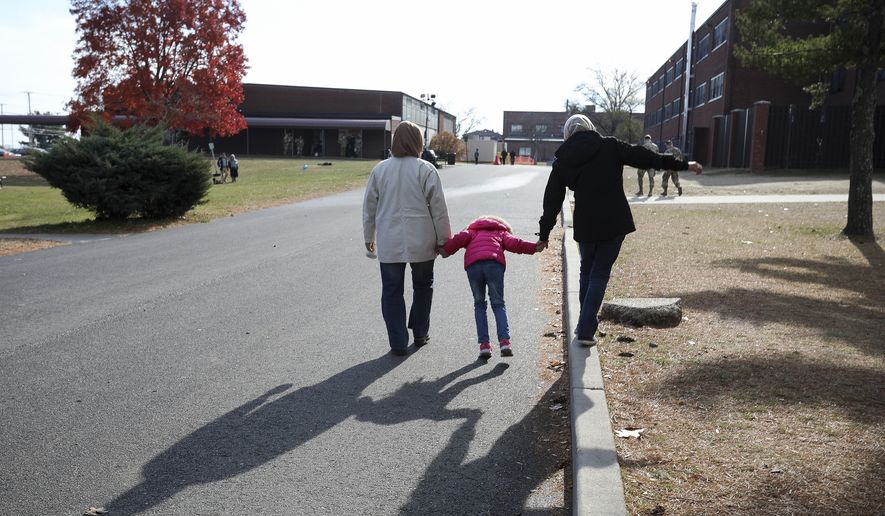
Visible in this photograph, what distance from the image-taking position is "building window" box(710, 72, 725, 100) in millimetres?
45500

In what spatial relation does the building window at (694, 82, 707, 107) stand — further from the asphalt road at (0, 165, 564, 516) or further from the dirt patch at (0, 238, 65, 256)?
the asphalt road at (0, 165, 564, 516)

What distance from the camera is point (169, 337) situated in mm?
6711

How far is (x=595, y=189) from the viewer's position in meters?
5.74

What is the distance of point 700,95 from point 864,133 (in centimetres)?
4195

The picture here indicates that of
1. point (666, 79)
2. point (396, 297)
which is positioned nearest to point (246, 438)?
point (396, 297)

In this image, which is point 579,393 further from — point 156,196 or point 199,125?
point 199,125

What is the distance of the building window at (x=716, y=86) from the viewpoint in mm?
45500

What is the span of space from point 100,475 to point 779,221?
1458 centimetres

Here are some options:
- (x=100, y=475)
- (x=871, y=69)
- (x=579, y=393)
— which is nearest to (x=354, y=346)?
(x=579, y=393)

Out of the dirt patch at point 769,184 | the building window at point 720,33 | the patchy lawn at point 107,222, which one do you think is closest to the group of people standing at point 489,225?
the patchy lawn at point 107,222

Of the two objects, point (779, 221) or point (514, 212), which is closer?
point (779, 221)

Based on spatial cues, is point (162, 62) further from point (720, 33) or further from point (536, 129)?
point (536, 129)

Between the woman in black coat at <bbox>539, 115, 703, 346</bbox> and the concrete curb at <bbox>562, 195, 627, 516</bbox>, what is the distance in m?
0.64

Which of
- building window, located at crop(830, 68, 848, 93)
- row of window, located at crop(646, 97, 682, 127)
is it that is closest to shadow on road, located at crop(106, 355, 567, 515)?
building window, located at crop(830, 68, 848, 93)
